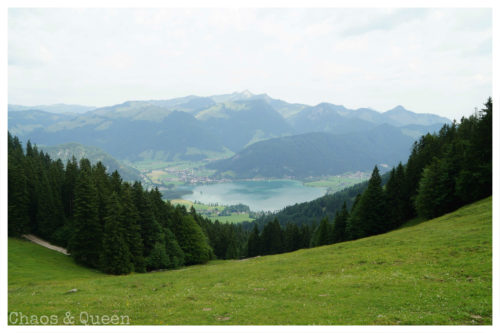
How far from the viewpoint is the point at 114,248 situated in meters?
46.2

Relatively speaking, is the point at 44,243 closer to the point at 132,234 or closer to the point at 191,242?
the point at 132,234

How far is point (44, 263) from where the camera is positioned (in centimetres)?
4388

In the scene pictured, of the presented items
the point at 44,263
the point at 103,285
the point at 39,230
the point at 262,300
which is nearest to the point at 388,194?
the point at 262,300

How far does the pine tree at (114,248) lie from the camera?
4605 cm

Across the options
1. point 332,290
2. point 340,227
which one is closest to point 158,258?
point 332,290

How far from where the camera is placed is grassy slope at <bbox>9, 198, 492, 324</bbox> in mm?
16906

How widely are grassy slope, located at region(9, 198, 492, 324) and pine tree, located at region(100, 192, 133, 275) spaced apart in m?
8.46

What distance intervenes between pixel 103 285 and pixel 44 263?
19.5 meters

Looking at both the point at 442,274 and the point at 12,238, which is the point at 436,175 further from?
the point at 12,238

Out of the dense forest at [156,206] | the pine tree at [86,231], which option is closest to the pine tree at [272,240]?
the dense forest at [156,206]

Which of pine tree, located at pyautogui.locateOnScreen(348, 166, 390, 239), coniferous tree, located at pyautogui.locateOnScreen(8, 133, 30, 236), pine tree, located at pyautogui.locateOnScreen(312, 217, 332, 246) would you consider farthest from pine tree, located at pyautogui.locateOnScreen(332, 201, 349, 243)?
coniferous tree, located at pyautogui.locateOnScreen(8, 133, 30, 236)

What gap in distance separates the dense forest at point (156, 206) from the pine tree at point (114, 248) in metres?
0.15

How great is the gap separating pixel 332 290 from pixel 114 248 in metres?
37.6

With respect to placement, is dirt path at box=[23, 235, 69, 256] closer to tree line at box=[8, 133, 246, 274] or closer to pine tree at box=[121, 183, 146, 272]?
tree line at box=[8, 133, 246, 274]
